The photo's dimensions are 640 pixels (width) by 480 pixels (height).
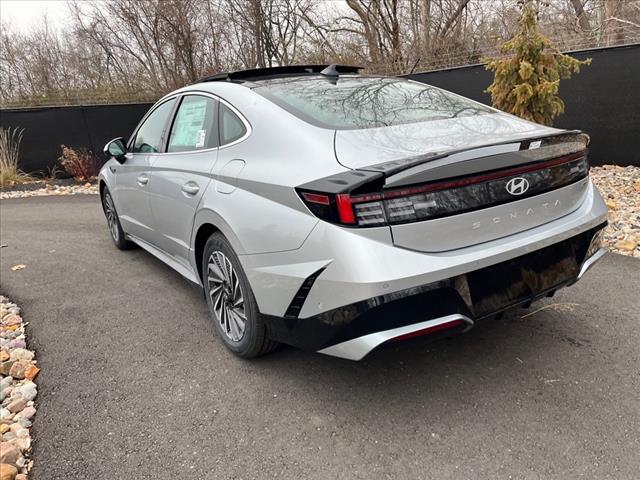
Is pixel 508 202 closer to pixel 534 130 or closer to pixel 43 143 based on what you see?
pixel 534 130

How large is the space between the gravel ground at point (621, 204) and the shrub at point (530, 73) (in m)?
1.14

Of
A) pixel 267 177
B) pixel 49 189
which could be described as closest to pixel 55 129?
pixel 49 189

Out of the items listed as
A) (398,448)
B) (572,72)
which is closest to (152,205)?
(398,448)

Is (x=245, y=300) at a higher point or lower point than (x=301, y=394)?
higher

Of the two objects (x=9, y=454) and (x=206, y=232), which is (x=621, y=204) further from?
(x=9, y=454)

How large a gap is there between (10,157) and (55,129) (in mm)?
1089

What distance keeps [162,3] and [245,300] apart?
Answer: 601 inches

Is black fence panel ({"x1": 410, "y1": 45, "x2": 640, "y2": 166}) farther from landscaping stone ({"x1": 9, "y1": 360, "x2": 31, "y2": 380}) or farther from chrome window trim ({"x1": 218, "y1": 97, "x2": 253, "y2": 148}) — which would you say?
landscaping stone ({"x1": 9, "y1": 360, "x2": 31, "y2": 380})

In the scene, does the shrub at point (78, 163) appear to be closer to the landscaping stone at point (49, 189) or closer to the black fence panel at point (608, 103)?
the landscaping stone at point (49, 189)

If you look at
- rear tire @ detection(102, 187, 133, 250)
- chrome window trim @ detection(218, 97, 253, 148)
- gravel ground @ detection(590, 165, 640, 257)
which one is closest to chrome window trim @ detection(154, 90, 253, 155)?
chrome window trim @ detection(218, 97, 253, 148)

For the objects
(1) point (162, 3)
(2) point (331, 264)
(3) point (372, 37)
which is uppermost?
(1) point (162, 3)

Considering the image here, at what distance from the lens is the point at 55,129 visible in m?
10.9

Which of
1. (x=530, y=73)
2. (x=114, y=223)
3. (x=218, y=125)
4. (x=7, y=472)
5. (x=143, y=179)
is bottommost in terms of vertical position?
(x=7, y=472)

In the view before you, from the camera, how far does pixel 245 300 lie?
2.57 meters
